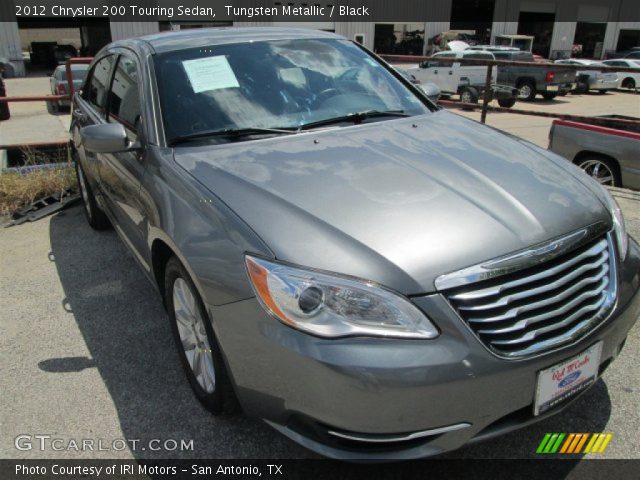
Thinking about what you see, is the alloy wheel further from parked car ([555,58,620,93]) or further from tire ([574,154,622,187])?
parked car ([555,58,620,93])

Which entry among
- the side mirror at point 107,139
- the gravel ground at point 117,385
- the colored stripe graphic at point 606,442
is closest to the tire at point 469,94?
the gravel ground at point 117,385

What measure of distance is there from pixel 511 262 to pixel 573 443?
3.23ft

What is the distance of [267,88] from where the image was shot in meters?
3.00

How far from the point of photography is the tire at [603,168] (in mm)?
5902

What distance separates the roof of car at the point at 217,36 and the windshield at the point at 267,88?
3.1 inches

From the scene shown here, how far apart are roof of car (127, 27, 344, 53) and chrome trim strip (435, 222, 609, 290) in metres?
2.21

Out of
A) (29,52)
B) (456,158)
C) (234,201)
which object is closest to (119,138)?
(234,201)

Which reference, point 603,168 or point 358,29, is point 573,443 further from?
point 358,29

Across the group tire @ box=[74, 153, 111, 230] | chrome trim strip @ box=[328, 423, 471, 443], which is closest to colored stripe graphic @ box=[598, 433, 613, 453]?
chrome trim strip @ box=[328, 423, 471, 443]

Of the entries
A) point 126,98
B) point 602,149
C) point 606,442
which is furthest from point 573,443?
point 602,149

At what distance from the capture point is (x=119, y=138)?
111 inches

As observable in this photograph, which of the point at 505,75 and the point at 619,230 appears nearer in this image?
the point at 619,230

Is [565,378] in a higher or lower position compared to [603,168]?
higher

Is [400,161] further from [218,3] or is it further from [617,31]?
[617,31]
